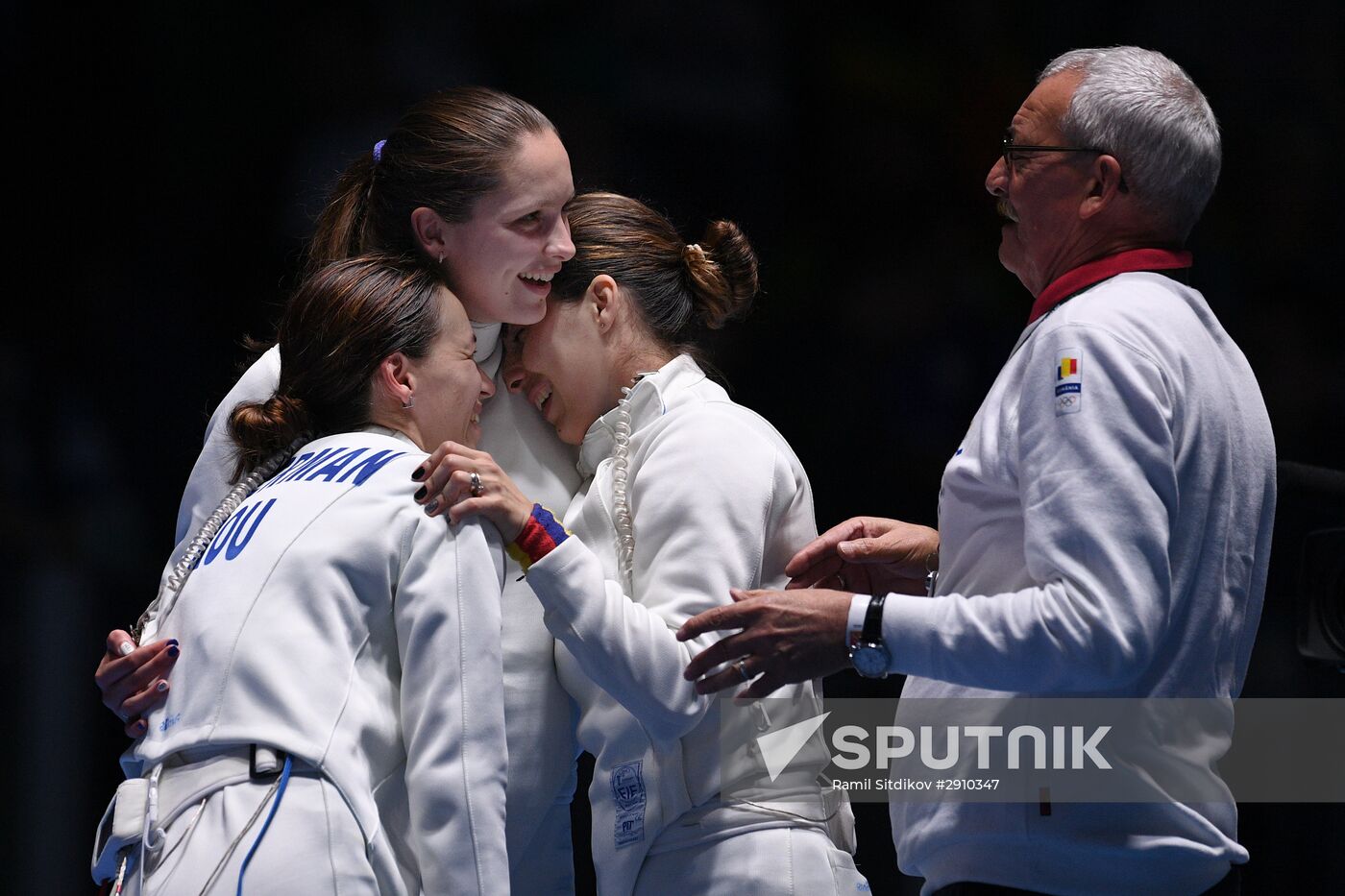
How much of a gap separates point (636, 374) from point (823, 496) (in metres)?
1.66

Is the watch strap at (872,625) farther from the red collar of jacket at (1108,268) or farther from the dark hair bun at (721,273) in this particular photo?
the dark hair bun at (721,273)

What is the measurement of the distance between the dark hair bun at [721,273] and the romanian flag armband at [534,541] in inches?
27.8

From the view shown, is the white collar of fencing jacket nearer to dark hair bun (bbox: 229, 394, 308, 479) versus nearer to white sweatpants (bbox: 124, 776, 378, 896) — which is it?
dark hair bun (bbox: 229, 394, 308, 479)

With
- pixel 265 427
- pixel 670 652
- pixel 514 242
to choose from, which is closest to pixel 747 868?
pixel 670 652

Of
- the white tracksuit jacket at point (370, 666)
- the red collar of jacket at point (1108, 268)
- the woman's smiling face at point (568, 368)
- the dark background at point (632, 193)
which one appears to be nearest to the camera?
the white tracksuit jacket at point (370, 666)

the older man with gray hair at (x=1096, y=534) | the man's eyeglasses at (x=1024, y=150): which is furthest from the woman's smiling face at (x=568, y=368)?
the man's eyeglasses at (x=1024, y=150)

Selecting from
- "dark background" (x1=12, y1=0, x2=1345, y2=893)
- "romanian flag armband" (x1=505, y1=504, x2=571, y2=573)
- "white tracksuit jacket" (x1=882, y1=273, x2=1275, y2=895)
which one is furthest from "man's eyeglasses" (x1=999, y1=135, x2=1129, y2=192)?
"dark background" (x1=12, y1=0, x2=1345, y2=893)

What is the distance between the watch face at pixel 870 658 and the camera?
5.87 ft

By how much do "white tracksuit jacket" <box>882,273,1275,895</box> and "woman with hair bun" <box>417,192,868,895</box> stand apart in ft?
1.01

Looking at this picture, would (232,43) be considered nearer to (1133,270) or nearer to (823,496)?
(823,496)

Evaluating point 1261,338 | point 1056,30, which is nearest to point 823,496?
point 1261,338

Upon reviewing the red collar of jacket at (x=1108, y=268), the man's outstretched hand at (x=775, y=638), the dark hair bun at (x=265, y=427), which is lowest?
the man's outstretched hand at (x=775, y=638)

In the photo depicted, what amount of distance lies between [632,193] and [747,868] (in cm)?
246

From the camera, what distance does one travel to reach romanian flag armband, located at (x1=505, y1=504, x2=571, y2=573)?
1997mm
